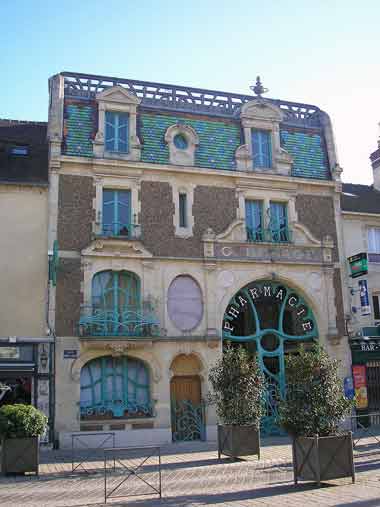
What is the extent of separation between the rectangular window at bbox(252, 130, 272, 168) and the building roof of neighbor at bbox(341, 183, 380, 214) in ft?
12.5

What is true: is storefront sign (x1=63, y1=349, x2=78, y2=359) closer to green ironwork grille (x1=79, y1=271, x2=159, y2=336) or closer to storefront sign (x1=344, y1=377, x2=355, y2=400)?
green ironwork grille (x1=79, y1=271, x2=159, y2=336)

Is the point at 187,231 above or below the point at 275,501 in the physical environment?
above

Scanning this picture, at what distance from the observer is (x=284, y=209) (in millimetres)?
22203

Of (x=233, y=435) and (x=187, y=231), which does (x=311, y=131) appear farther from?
(x=233, y=435)

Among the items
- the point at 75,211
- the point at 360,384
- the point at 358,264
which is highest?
the point at 75,211

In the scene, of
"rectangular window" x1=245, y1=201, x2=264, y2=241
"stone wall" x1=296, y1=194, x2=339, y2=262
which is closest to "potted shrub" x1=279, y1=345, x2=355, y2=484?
"rectangular window" x1=245, y1=201, x2=264, y2=241

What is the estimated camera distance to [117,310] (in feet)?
62.1

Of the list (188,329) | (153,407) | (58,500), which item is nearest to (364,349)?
(188,329)

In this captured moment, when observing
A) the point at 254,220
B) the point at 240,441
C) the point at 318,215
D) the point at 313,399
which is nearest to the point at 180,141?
the point at 254,220

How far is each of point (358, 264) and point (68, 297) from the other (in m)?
10.6

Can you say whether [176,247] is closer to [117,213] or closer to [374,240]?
[117,213]

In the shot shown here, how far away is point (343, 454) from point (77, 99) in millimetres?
15262

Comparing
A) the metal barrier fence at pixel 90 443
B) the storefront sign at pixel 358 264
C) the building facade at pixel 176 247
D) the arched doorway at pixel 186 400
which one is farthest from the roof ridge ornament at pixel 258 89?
the metal barrier fence at pixel 90 443

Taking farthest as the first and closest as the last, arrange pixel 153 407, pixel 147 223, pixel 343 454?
pixel 147 223 → pixel 153 407 → pixel 343 454
